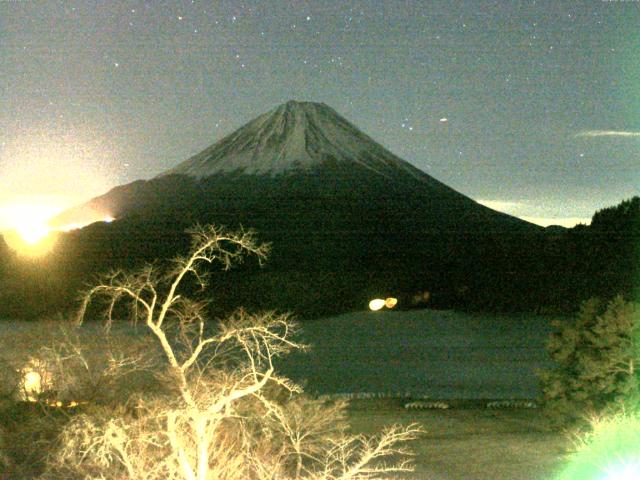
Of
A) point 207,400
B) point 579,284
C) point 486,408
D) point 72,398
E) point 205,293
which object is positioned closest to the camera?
point 207,400

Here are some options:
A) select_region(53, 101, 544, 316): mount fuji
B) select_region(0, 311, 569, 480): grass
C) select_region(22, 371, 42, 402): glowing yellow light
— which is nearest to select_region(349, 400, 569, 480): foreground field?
select_region(0, 311, 569, 480): grass

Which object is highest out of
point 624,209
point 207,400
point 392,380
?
point 624,209

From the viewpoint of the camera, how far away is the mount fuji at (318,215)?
148 ft

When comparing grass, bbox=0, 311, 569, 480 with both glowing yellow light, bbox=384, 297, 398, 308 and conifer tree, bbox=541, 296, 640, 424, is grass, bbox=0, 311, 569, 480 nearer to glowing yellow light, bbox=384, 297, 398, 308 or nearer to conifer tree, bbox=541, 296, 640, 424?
conifer tree, bbox=541, 296, 640, 424

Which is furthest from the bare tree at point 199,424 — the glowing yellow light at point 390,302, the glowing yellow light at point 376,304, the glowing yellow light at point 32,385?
the glowing yellow light at point 390,302

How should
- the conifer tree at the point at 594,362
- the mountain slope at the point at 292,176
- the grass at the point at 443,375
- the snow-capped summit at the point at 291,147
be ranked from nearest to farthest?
the grass at the point at 443,375 → the conifer tree at the point at 594,362 → the mountain slope at the point at 292,176 → the snow-capped summit at the point at 291,147

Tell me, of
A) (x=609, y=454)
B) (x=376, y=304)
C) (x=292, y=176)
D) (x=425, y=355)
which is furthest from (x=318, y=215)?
(x=609, y=454)

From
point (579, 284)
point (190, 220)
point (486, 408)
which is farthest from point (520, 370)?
point (190, 220)

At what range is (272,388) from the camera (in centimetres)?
1405

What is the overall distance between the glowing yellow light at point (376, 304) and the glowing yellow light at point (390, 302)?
0.19 meters

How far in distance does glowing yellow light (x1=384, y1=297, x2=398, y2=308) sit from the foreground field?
907 inches

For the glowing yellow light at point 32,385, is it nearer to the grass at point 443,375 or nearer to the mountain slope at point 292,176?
the grass at point 443,375

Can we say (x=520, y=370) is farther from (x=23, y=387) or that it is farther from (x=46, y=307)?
(x=46, y=307)

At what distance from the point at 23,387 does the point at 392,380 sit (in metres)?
13.6
